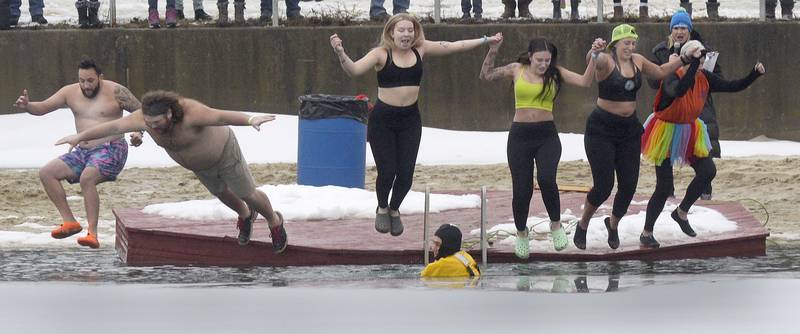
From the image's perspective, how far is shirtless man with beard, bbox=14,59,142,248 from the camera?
13.7 m

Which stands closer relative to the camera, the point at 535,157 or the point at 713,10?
the point at 535,157

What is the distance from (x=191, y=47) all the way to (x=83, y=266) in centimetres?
952

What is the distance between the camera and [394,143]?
42.5ft

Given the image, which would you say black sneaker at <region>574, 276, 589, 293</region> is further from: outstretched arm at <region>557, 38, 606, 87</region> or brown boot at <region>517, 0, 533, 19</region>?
brown boot at <region>517, 0, 533, 19</region>

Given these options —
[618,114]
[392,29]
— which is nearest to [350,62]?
[392,29]

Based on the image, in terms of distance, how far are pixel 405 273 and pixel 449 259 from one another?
2.41 feet

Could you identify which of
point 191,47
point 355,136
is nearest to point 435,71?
point 191,47

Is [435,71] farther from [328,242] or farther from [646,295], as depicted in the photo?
[646,295]

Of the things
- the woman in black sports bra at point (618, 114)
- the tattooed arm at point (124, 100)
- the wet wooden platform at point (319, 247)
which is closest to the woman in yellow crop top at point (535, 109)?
the woman in black sports bra at point (618, 114)

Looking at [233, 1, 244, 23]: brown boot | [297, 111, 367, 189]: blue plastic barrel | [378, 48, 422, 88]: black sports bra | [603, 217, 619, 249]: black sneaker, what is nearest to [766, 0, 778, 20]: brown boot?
[233, 1, 244, 23]: brown boot

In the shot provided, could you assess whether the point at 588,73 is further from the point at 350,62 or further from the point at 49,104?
the point at 49,104

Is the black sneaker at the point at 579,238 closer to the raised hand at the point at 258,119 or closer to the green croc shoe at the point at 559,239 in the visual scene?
the green croc shoe at the point at 559,239

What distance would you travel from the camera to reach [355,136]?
1714 centimetres

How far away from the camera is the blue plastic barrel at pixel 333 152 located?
1705 cm
